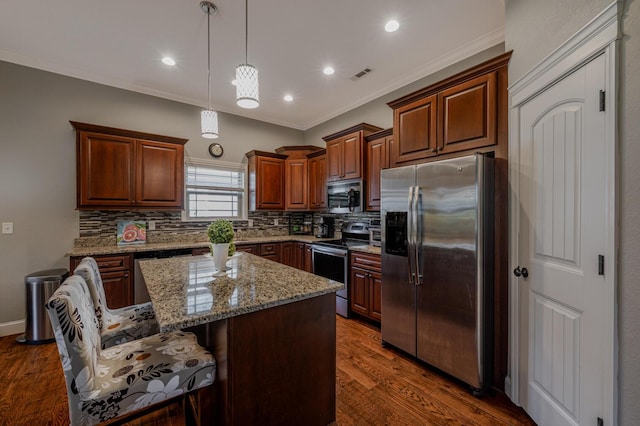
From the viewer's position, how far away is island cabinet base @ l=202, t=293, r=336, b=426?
1.28 metres

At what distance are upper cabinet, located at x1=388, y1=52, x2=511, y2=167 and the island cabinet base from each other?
1.73 m

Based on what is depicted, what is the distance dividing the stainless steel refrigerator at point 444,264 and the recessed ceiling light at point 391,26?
1.34 m

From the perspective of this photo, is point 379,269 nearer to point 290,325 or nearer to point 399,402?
point 399,402

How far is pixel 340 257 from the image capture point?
3.63m

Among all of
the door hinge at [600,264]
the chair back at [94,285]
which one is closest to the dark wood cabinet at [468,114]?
the door hinge at [600,264]

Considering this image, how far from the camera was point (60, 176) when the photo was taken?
3316mm

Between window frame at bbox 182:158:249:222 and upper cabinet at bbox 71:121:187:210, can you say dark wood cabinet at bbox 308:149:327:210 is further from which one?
upper cabinet at bbox 71:121:187:210

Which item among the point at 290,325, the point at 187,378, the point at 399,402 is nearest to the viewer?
the point at 187,378

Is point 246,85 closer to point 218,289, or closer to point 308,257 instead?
point 218,289

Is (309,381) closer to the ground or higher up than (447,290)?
closer to the ground

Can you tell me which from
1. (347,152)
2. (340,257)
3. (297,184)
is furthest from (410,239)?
(297,184)

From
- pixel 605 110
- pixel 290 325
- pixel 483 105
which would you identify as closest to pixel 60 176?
pixel 290 325

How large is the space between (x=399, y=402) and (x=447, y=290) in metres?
0.90

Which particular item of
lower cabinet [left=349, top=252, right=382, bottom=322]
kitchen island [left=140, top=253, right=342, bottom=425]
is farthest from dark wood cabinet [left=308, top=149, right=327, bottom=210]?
kitchen island [left=140, top=253, right=342, bottom=425]
